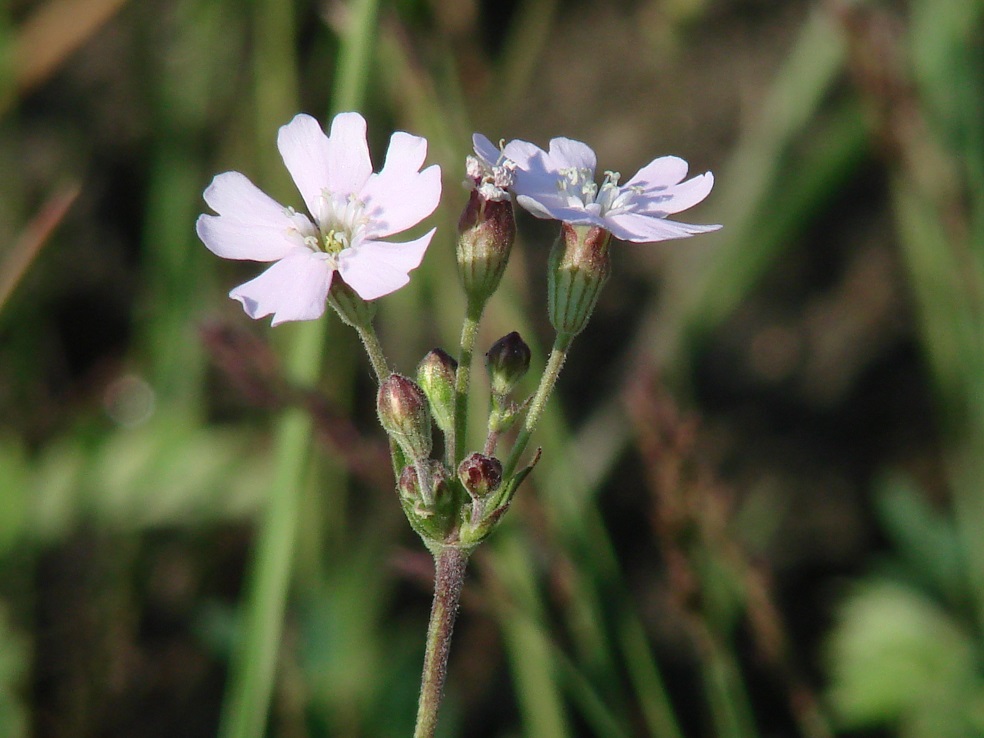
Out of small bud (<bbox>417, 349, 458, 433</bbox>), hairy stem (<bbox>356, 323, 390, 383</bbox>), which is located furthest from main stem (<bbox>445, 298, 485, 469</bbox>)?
hairy stem (<bbox>356, 323, 390, 383</bbox>)

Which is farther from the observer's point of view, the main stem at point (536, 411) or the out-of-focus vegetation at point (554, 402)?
Answer: the out-of-focus vegetation at point (554, 402)

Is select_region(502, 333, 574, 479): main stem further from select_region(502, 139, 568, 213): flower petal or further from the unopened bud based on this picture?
select_region(502, 139, 568, 213): flower petal

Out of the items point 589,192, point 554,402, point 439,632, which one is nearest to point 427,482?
point 439,632

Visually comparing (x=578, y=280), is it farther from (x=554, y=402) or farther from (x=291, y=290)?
(x=554, y=402)

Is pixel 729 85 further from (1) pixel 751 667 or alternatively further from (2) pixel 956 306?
(1) pixel 751 667

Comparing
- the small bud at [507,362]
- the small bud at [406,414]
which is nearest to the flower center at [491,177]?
the small bud at [507,362]

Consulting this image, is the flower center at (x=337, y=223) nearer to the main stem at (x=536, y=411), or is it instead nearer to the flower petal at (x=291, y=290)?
the flower petal at (x=291, y=290)

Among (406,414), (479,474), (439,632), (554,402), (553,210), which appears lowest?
(439,632)
